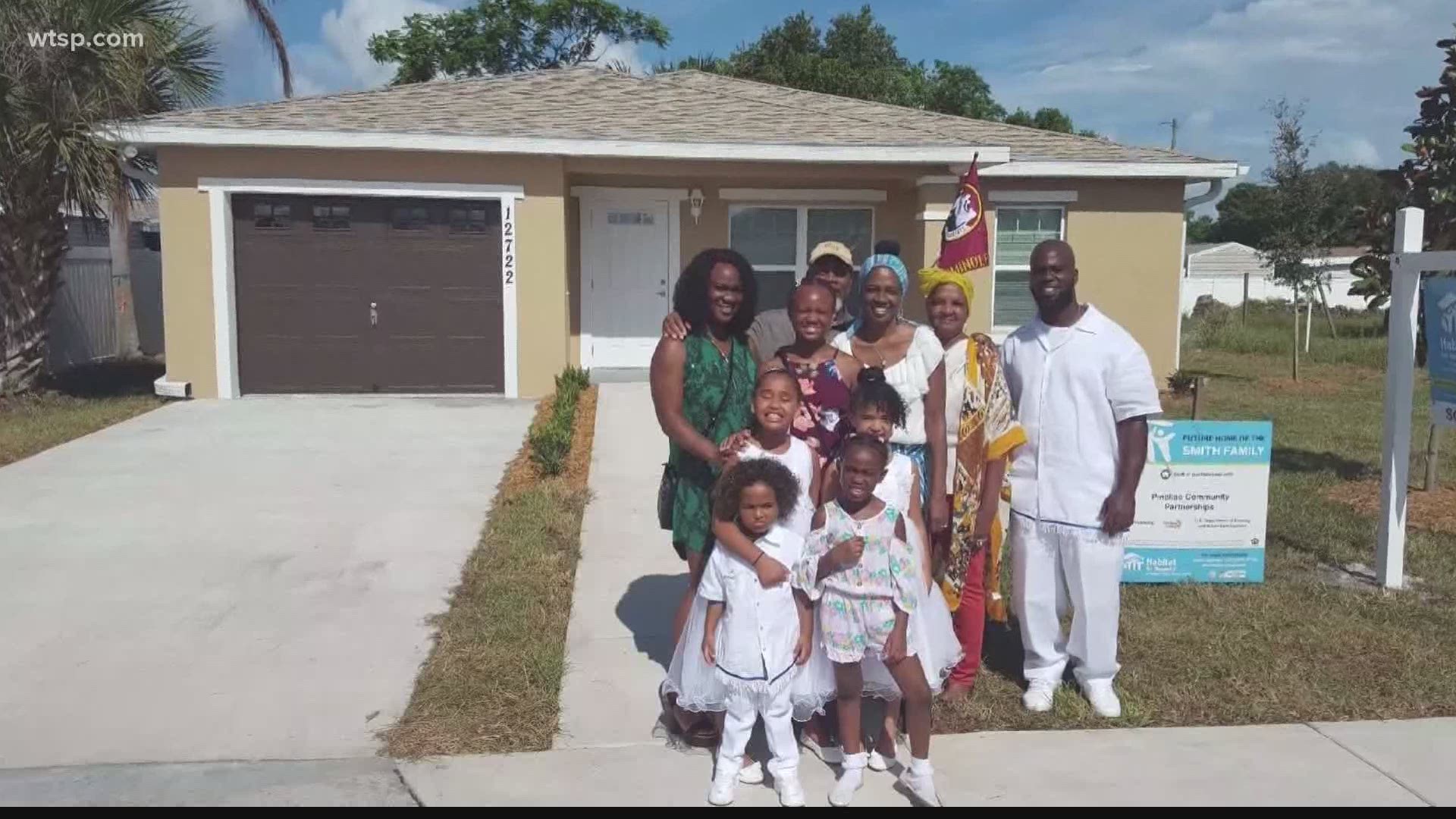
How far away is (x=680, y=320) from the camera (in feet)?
12.1

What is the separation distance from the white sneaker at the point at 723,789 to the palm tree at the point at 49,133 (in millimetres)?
10012

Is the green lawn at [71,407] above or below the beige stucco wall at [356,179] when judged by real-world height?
below

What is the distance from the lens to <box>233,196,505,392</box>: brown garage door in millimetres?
11445

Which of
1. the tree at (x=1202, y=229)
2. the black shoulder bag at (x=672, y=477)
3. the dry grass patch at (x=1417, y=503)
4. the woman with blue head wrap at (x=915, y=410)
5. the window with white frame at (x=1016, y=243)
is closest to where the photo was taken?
Result: the woman with blue head wrap at (x=915, y=410)

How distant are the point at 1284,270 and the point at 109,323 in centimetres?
1696

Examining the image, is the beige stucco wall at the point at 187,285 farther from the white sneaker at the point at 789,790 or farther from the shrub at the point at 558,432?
the white sneaker at the point at 789,790

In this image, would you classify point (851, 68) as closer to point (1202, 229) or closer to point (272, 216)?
point (272, 216)

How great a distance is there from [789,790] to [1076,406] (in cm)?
165

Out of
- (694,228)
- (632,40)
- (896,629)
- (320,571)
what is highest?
(632,40)

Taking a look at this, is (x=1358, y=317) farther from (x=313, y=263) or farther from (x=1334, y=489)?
(x=313, y=263)

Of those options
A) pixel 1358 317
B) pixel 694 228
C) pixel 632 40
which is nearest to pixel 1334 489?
pixel 694 228

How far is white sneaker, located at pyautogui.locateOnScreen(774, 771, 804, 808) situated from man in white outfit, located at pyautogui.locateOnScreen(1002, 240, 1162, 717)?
1.15m

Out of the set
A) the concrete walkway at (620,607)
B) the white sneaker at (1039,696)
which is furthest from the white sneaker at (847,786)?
the white sneaker at (1039,696)

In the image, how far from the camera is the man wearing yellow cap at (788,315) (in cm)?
372
